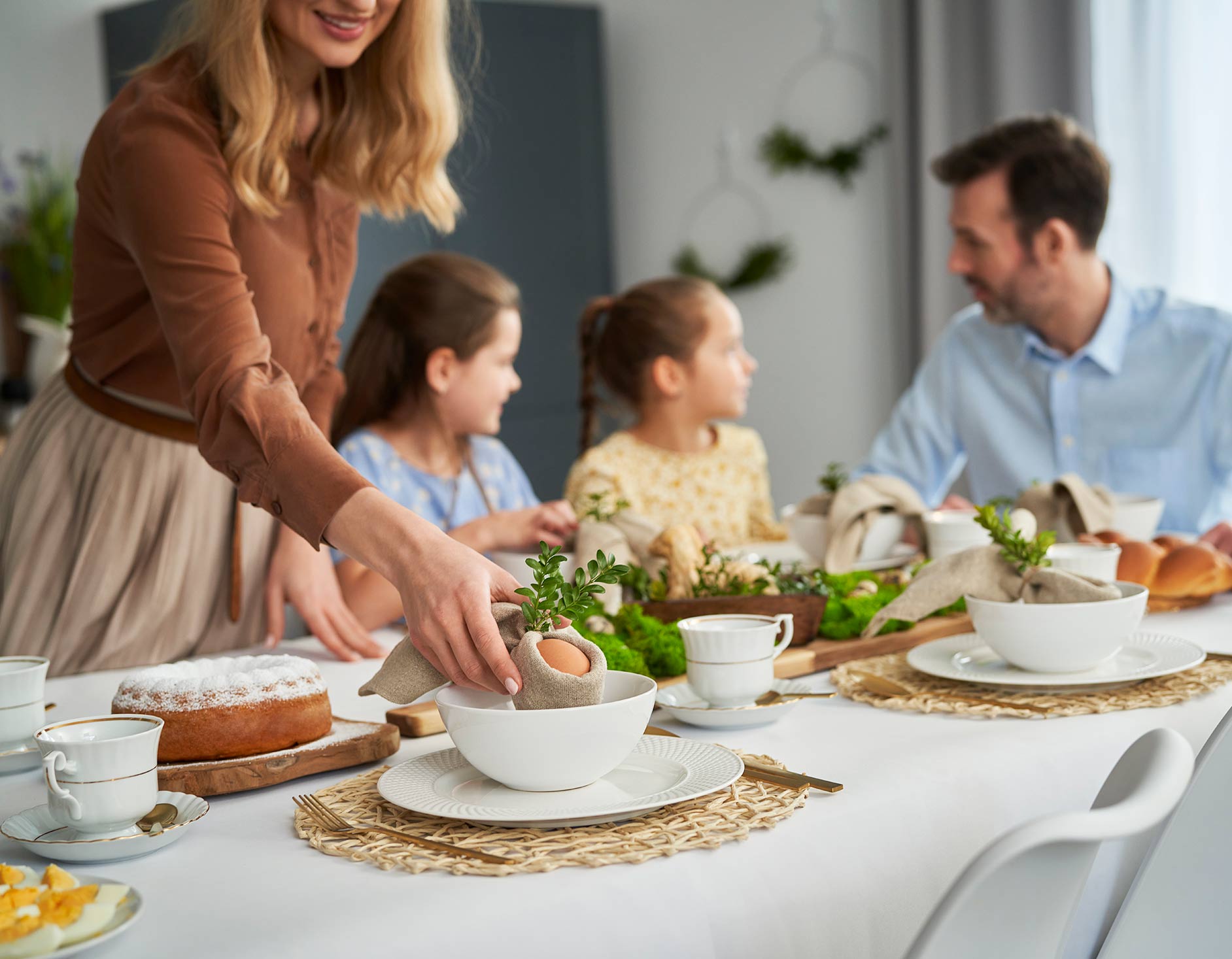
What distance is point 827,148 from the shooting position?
4.25 meters

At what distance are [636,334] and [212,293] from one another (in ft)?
5.63

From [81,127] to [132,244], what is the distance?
148 inches

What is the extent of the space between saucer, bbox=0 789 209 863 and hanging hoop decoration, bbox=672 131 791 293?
389cm

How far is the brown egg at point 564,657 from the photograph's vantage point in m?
0.82

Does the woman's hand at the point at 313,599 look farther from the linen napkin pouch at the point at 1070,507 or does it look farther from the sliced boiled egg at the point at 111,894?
the linen napkin pouch at the point at 1070,507

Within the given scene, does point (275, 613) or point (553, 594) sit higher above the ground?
point (553, 594)

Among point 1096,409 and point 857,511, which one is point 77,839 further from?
point 1096,409

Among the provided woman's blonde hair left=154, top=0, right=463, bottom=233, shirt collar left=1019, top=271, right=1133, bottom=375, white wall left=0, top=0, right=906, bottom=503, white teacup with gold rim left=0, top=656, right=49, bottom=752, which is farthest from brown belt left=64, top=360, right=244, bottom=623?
white wall left=0, top=0, right=906, bottom=503

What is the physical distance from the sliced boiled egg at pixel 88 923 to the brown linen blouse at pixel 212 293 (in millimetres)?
430

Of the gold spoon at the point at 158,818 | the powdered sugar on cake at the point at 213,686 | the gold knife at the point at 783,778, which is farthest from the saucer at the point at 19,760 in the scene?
the gold knife at the point at 783,778

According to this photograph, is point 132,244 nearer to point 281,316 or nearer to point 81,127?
point 281,316

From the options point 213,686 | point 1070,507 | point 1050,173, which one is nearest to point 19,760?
point 213,686

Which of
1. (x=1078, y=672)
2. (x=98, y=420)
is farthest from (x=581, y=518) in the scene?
(x=1078, y=672)

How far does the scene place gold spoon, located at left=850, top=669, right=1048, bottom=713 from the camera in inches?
40.9
